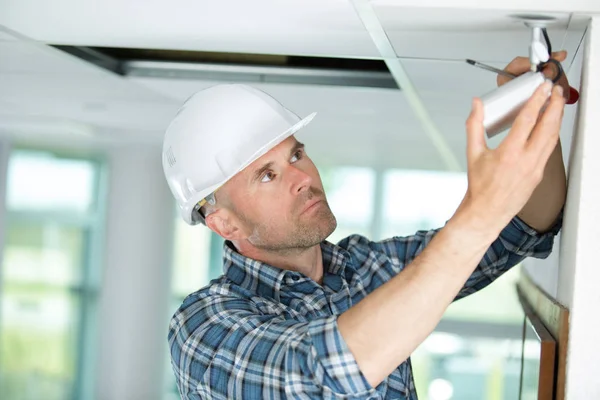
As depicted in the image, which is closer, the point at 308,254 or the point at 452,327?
the point at 308,254

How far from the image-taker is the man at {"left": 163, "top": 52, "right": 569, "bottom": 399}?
1104mm

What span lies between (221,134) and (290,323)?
502 mm

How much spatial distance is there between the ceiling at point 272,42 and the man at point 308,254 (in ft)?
0.42

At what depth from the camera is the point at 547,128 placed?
107 cm

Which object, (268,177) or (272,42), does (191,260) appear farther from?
(272,42)

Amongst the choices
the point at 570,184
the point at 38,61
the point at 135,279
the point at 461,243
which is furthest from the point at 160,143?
the point at 461,243

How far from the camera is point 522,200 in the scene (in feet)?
3.62

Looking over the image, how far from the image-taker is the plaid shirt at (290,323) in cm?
119

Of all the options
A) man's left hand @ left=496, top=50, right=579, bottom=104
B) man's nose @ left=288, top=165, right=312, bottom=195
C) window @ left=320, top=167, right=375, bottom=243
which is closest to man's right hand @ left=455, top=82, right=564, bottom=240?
man's left hand @ left=496, top=50, right=579, bottom=104

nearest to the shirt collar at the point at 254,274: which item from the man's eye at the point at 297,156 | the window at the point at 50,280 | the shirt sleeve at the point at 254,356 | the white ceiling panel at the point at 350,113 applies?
the shirt sleeve at the point at 254,356

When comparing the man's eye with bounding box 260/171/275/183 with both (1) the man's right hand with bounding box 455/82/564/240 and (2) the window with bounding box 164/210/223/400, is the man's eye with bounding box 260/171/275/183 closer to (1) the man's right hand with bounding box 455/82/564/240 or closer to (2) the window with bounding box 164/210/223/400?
(1) the man's right hand with bounding box 455/82/564/240

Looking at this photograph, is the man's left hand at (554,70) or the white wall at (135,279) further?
the white wall at (135,279)

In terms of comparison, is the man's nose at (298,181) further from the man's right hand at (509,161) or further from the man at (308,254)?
the man's right hand at (509,161)

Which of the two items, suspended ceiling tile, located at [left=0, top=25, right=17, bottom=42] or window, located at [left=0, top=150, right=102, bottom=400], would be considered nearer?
suspended ceiling tile, located at [left=0, top=25, right=17, bottom=42]
